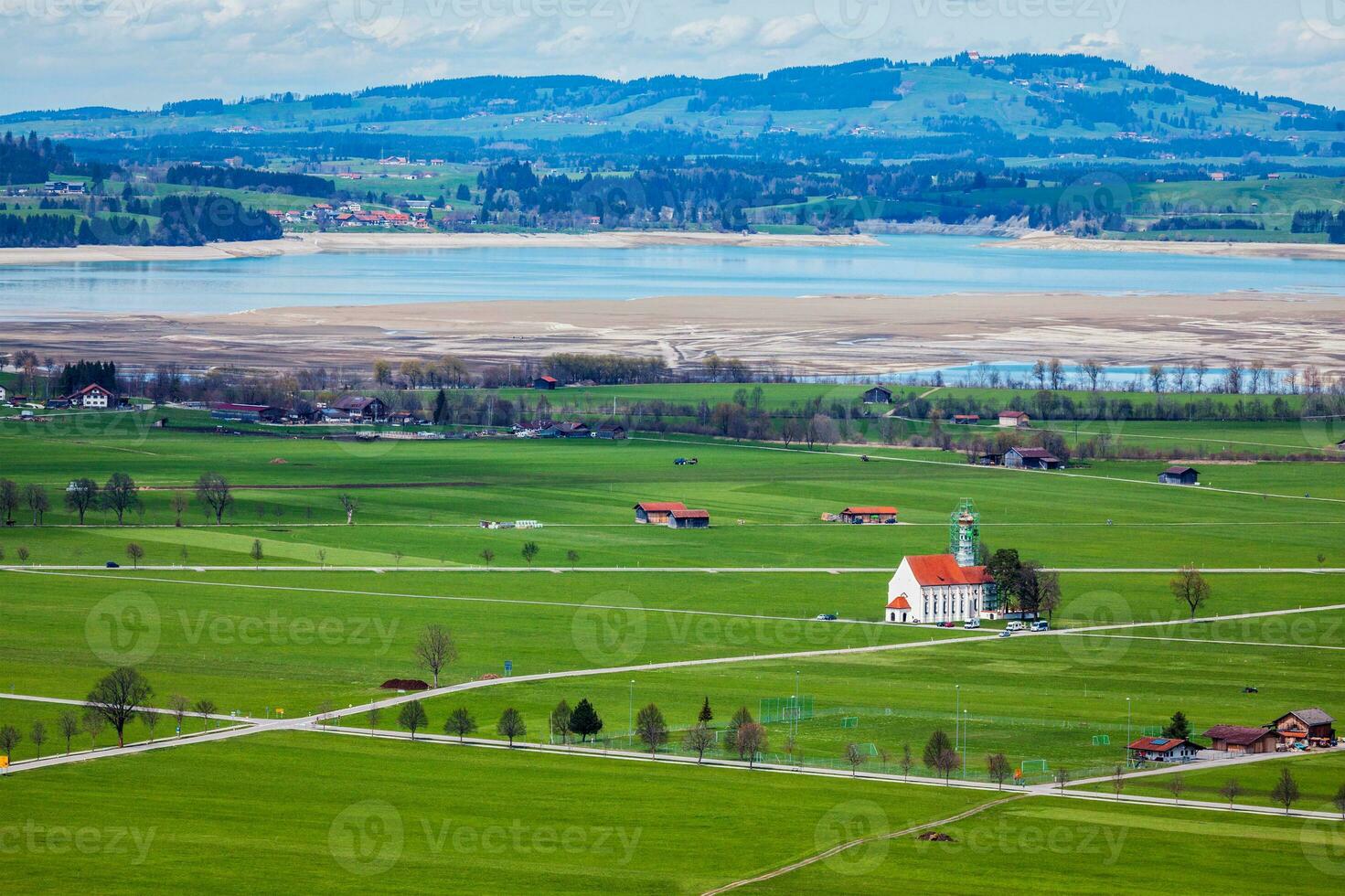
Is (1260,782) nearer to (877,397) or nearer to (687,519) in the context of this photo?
(687,519)

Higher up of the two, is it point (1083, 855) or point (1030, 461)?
point (1030, 461)

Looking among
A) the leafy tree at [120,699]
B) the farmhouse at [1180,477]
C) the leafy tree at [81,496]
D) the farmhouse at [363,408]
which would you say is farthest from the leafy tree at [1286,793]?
the farmhouse at [363,408]

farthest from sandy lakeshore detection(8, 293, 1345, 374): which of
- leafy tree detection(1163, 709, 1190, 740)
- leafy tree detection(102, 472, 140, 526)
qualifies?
leafy tree detection(1163, 709, 1190, 740)

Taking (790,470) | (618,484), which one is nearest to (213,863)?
(618,484)

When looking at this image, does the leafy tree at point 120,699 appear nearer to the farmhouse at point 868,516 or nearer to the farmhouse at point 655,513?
the farmhouse at point 655,513

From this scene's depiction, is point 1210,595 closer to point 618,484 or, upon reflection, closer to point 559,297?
point 618,484

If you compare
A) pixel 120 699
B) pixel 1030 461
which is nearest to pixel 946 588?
pixel 120 699

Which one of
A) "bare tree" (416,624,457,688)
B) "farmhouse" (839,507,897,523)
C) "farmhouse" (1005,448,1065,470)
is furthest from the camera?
"farmhouse" (1005,448,1065,470)

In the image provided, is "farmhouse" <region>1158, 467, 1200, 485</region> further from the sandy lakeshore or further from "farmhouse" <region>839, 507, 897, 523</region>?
the sandy lakeshore
